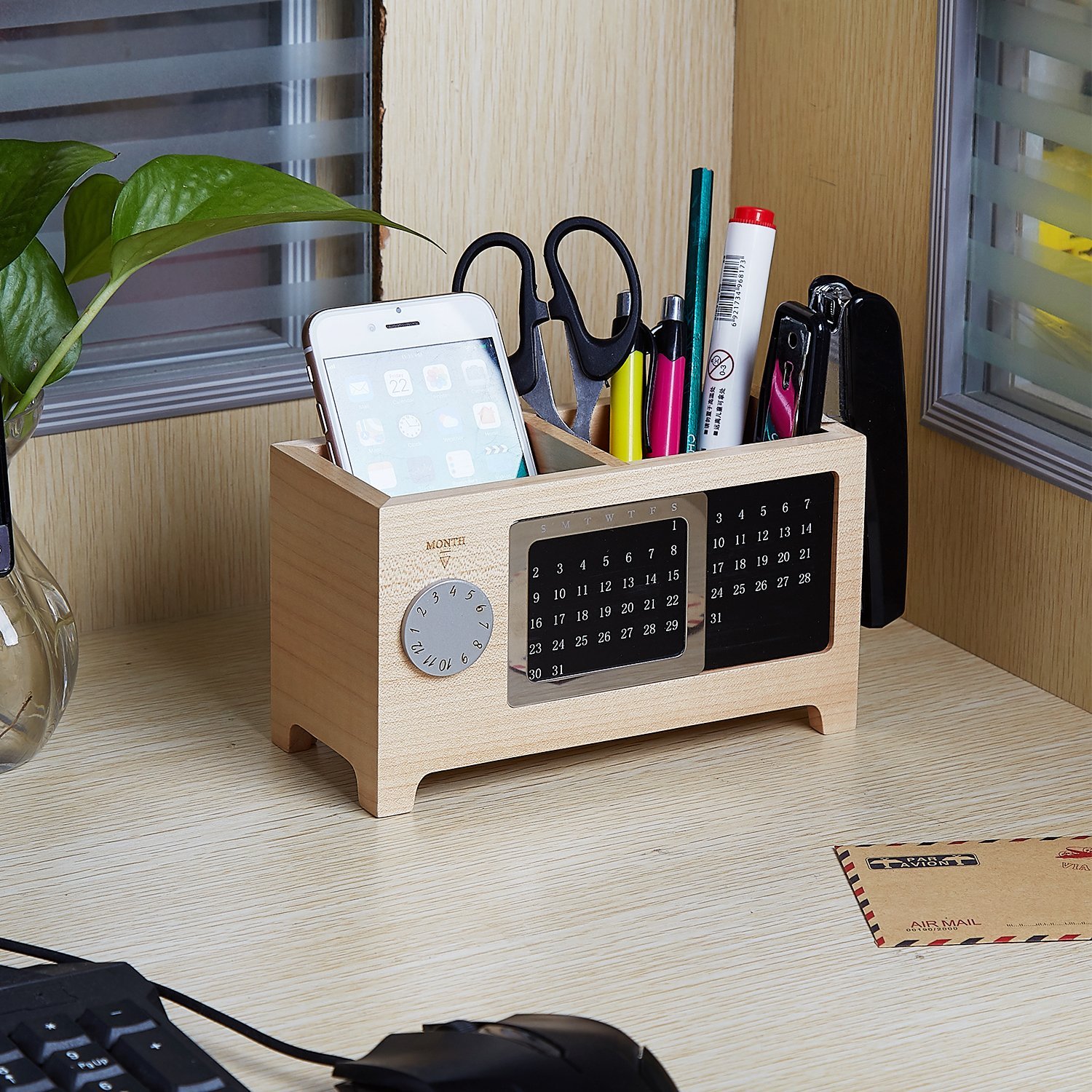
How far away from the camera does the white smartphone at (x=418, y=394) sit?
80 cm

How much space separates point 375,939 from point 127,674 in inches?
12.7

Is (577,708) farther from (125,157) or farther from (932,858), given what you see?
(125,157)

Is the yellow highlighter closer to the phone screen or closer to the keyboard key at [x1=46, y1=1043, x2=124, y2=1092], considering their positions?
the phone screen

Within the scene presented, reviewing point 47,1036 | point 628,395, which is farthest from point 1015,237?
point 47,1036

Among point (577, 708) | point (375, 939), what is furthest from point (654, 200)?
point (375, 939)

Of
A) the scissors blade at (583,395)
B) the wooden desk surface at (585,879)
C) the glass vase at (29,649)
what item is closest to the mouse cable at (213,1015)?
the wooden desk surface at (585,879)

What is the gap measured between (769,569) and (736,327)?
136 millimetres

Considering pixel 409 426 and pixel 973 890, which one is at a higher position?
pixel 409 426

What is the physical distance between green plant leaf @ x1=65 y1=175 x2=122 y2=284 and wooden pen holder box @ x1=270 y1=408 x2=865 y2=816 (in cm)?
13

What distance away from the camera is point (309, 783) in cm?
82

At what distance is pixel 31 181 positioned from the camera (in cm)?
76

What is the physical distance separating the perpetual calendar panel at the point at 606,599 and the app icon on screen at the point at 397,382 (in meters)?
0.11

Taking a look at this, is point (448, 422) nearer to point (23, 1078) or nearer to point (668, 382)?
point (668, 382)

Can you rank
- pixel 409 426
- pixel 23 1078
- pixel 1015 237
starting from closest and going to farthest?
pixel 23 1078
pixel 409 426
pixel 1015 237
